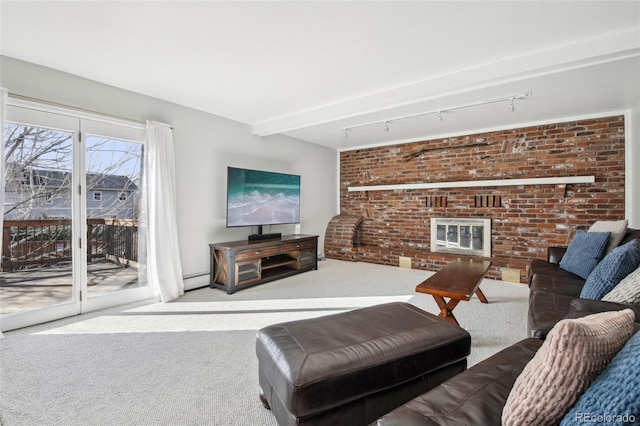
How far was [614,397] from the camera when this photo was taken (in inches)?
23.3

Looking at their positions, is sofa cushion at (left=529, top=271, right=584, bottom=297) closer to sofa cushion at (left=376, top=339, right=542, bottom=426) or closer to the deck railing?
sofa cushion at (left=376, top=339, right=542, bottom=426)

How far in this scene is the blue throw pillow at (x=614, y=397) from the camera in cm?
57

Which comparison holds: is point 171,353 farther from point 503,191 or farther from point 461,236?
point 503,191

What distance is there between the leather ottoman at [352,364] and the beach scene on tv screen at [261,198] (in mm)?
2794

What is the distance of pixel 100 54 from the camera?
257 cm

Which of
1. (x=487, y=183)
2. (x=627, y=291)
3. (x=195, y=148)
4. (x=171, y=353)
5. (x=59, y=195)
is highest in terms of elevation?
(x=195, y=148)

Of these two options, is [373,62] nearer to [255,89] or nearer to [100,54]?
[255,89]

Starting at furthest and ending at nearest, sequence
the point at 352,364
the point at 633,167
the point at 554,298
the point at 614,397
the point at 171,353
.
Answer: the point at 633,167
the point at 171,353
the point at 554,298
the point at 352,364
the point at 614,397

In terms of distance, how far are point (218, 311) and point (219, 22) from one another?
2.56 metres

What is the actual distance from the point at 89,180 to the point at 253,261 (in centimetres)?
197

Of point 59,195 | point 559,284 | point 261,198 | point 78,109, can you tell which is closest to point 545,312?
point 559,284

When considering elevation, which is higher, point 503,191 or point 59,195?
point 503,191

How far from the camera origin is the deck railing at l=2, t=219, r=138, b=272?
2.70 meters

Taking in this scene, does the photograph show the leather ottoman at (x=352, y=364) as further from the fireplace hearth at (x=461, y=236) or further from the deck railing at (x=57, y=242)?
the fireplace hearth at (x=461, y=236)
